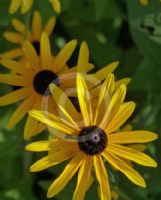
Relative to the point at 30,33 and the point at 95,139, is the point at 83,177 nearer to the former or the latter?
the point at 95,139

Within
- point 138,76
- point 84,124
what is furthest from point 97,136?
point 138,76

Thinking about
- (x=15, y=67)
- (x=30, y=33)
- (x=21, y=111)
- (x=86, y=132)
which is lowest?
(x=86, y=132)

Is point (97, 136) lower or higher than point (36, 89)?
lower

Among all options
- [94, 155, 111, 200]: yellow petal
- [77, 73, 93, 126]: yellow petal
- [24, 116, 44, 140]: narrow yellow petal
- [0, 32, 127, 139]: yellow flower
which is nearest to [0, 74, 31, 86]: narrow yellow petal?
[0, 32, 127, 139]: yellow flower

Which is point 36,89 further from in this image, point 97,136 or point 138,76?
point 138,76

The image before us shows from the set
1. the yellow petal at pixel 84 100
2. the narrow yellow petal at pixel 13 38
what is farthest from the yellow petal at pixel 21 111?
the narrow yellow petal at pixel 13 38

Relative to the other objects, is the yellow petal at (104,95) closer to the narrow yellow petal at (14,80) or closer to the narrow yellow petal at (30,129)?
the narrow yellow petal at (30,129)

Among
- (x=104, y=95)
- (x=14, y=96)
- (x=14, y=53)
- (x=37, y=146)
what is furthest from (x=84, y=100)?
(x=14, y=53)
